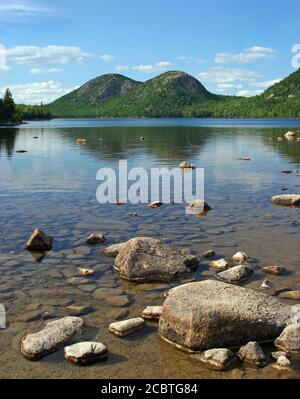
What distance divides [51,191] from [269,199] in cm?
1288

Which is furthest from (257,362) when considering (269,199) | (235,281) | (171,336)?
(269,199)

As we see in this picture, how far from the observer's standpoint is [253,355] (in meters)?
9.70

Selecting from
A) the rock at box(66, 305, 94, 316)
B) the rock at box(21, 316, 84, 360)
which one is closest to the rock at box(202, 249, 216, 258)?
the rock at box(66, 305, 94, 316)

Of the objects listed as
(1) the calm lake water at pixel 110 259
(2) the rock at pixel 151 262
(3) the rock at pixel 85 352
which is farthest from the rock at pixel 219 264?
(3) the rock at pixel 85 352

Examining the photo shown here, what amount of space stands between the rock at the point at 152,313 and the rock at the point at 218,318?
2.09 feet

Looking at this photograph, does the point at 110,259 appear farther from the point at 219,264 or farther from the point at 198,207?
the point at 198,207

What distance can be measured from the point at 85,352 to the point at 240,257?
735cm

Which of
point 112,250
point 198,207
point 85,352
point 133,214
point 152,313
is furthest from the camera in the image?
point 198,207

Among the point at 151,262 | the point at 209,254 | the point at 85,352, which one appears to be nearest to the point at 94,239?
the point at 151,262

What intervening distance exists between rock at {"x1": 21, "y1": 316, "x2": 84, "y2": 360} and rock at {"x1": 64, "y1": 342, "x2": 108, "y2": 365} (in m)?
0.42

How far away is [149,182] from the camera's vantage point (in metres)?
32.9

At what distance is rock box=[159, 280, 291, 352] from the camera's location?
10.2 metres

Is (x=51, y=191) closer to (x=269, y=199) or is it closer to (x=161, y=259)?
(x=269, y=199)

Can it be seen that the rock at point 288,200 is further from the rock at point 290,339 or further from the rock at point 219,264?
the rock at point 290,339
